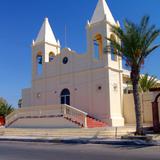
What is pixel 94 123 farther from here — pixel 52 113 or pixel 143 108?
pixel 143 108

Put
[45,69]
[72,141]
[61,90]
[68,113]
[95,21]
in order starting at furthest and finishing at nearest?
[45,69]
[61,90]
[95,21]
[68,113]
[72,141]

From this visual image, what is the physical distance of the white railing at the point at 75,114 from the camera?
26.6m

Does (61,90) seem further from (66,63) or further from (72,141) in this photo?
(72,141)

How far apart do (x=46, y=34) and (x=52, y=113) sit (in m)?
11.5

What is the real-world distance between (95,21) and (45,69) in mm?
8517

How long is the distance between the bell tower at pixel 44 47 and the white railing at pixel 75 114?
876cm

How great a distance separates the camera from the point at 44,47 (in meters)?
36.1

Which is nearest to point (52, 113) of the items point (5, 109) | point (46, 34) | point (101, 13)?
point (101, 13)

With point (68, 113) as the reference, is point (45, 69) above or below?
above

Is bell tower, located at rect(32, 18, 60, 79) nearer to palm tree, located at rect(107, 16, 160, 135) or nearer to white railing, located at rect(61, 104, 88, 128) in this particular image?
white railing, located at rect(61, 104, 88, 128)

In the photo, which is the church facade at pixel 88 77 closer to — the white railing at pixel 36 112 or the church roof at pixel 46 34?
the church roof at pixel 46 34

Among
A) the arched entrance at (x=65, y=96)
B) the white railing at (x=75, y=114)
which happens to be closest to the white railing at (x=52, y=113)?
the white railing at (x=75, y=114)

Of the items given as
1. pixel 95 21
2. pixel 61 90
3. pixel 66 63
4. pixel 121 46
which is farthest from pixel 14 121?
pixel 121 46

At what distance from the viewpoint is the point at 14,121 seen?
3350 centimetres
